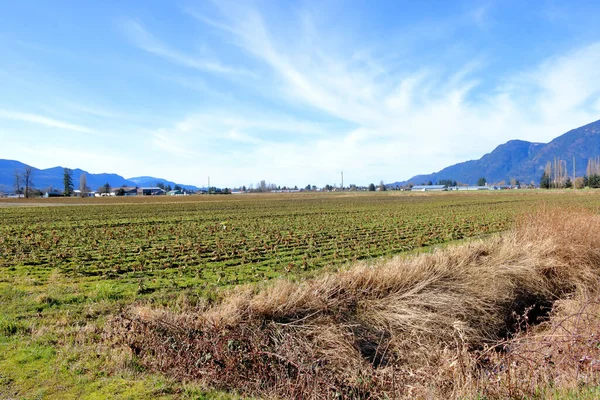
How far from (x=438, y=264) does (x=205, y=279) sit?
6.46 m

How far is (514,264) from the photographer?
10.3 m

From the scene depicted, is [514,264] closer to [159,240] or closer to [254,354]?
[254,354]

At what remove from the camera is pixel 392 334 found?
712cm

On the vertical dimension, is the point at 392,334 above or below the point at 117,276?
below

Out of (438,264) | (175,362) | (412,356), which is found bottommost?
(412,356)

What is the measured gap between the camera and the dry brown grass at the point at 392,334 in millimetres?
5223

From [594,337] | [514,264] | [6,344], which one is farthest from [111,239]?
[594,337]

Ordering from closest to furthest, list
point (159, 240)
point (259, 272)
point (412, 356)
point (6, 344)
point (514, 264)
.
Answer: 1. point (6, 344)
2. point (412, 356)
3. point (514, 264)
4. point (259, 272)
5. point (159, 240)

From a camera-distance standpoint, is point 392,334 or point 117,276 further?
point 117,276

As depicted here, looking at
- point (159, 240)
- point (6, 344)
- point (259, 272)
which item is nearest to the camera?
point (6, 344)

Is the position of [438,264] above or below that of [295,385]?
above

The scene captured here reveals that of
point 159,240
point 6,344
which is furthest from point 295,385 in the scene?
point 159,240

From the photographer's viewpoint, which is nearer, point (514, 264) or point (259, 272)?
point (514, 264)

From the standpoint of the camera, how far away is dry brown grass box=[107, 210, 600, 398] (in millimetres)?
5223
